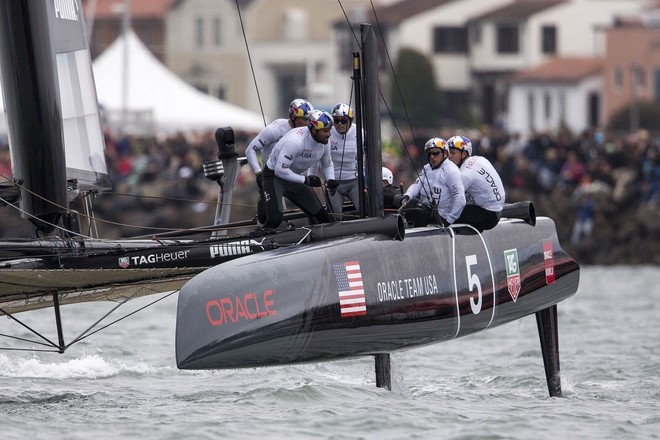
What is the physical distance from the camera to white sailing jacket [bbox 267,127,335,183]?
9.62m

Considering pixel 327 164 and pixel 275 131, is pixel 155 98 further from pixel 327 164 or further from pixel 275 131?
pixel 327 164

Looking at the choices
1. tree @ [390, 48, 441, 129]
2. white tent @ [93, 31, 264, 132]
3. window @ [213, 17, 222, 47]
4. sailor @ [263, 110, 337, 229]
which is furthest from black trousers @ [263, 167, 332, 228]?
window @ [213, 17, 222, 47]

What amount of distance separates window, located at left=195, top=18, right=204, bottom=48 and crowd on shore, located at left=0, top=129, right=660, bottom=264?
31.3 m

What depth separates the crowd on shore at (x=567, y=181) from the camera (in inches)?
862

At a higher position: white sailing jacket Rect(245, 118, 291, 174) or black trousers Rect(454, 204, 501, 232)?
white sailing jacket Rect(245, 118, 291, 174)

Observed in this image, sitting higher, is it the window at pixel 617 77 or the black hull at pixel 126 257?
the black hull at pixel 126 257

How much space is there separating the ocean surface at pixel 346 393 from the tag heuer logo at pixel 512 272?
0.66 metres

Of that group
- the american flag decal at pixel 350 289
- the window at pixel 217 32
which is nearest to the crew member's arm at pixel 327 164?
the american flag decal at pixel 350 289

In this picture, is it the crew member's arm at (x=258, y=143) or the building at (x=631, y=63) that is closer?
the crew member's arm at (x=258, y=143)

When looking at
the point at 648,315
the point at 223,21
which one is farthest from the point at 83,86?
the point at 223,21

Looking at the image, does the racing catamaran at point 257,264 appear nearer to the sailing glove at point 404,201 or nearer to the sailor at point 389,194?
the sailing glove at point 404,201

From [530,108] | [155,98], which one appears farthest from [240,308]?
[530,108]

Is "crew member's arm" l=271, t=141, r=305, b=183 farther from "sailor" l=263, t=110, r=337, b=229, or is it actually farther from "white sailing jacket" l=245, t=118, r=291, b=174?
"white sailing jacket" l=245, t=118, r=291, b=174

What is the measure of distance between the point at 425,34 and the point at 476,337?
38893mm
